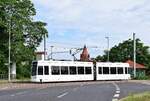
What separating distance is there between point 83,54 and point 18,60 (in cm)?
2028

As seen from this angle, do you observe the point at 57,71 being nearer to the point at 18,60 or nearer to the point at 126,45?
the point at 18,60

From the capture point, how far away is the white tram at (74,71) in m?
60.5

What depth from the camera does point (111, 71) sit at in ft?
235

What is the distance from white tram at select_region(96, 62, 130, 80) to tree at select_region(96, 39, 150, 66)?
60884 millimetres

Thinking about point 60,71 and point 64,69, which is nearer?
point 60,71

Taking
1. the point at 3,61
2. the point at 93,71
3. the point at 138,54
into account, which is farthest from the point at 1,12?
the point at 138,54

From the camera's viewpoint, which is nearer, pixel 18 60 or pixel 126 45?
pixel 18 60

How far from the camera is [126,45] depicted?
141875 millimetres

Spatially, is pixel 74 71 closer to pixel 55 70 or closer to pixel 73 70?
pixel 73 70

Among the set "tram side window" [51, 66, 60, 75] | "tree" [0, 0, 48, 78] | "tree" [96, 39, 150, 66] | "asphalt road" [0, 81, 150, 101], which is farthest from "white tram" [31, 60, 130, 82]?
"tree" [96, 39, 150, 66]

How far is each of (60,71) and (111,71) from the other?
37.1 ft

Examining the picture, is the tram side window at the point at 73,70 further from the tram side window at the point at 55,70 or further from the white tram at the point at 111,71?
the white tram at the point at 111,71

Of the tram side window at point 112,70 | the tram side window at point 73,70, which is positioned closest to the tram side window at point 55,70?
the tram side window at point 73,70

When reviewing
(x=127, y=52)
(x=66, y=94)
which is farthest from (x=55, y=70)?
(x=127, y=52)
